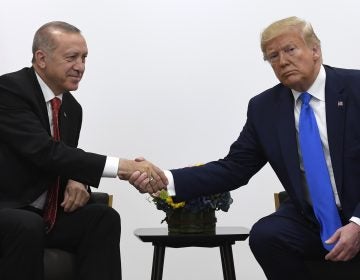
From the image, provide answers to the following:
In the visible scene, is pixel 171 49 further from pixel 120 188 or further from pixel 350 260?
pixel 350 260

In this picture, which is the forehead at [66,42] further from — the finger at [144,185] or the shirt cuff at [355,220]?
the shirt cuff at [355,220]

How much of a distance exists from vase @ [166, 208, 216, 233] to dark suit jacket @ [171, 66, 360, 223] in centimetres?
15

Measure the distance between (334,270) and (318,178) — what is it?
381 mm

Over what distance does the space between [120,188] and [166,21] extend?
3.49ft

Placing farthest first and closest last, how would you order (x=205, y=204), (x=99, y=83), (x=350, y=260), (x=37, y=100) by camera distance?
(x=99, y=83) → (x=205, y=204) → (x=37, y=100) → (x=350, y=260)

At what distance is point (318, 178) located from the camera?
2900 millimetres

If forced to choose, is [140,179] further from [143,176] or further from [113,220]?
[113,220]

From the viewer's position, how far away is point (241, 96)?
4.26m

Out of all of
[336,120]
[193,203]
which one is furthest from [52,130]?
[336,120]

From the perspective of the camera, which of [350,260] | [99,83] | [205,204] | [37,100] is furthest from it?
[99,83]

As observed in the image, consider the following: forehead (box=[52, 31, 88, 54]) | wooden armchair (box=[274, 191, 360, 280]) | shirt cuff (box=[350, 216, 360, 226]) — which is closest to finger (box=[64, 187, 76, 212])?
forehead (box=[52, 31, 88, 54])

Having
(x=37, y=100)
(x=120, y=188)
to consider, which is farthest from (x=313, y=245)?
(x=120, y=188)

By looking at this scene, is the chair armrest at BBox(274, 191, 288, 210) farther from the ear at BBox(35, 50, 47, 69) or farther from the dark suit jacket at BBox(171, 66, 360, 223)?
the ear at BBox(35, 50, 47, 69)

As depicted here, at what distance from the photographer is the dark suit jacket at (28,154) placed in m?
2.95
